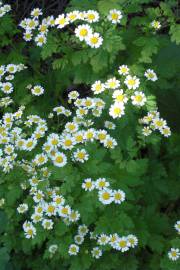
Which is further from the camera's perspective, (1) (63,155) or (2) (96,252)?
(2) (96,252)

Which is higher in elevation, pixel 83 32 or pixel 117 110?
pixel 83 32

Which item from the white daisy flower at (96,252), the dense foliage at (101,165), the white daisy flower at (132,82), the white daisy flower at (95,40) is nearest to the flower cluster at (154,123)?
the dense foliage at (101,165)

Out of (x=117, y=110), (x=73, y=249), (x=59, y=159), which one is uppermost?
(x=117, y=110)

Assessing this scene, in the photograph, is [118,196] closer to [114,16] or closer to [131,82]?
[131,82]

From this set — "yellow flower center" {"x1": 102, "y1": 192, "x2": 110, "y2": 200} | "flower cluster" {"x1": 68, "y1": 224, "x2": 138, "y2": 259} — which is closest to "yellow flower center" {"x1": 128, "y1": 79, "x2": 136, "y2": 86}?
"yellow flower center" {"x1": 102, "y1": 192, "x2": 110, "y2": 200}

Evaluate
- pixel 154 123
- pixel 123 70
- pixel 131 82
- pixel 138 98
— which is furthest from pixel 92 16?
pixel 154 123

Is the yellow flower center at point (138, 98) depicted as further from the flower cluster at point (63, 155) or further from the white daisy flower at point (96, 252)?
the white daisy flower at point (96, 252)

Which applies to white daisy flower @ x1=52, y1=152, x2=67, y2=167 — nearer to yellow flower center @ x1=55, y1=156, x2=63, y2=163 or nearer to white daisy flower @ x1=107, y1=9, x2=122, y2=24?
yellow flower center @ x1=55, y1=156, x2=63, y2=163

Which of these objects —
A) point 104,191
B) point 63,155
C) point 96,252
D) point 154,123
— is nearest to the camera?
point 104,191
